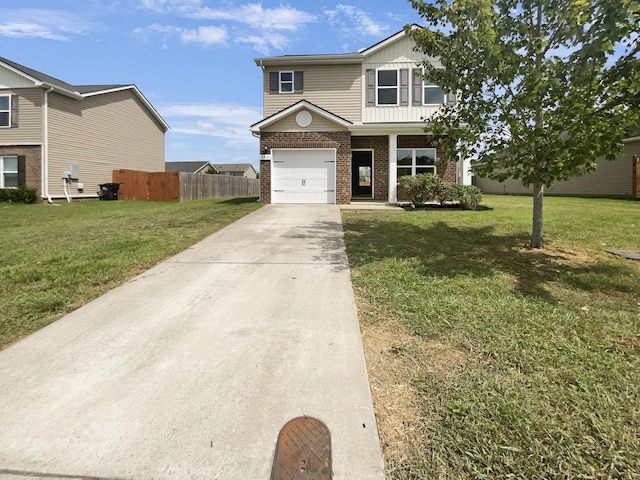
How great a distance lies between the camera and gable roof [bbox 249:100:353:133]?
14.9 meters

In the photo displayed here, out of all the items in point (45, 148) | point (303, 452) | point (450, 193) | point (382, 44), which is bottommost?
point (303, 452)

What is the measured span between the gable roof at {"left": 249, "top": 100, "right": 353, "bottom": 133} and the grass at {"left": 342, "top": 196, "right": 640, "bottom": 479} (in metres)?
9.57

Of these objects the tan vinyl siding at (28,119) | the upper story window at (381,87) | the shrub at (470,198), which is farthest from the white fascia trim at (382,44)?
the tan vinyl siding at (28,119)

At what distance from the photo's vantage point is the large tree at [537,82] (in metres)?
4.88

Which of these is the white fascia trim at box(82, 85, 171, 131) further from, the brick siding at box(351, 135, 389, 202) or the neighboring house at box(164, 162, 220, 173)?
the neighboring house at box(164, 162, 220, 173)

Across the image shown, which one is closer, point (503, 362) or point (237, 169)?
point (503, 362)

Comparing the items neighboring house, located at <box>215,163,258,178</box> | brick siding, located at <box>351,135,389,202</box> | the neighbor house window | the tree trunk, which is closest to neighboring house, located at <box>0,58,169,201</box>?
brick siding, located at <box>351,135,389,202</box>

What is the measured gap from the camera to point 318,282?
517 centimetres

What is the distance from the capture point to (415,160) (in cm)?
1647

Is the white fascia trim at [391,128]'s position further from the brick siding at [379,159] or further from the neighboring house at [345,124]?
the brick siding at [379,159]

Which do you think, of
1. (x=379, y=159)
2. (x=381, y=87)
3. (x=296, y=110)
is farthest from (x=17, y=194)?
(x=381, y=87)

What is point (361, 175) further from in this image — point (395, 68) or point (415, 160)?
point (395, 68)

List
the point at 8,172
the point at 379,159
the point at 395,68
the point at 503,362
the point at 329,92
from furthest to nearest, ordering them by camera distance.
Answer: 1. the point at 8,172
2. the point at 329,92
3. the point at 395,68
4. the point at 379,159
5. the point at 503,362

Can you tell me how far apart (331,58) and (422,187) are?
7264mm
